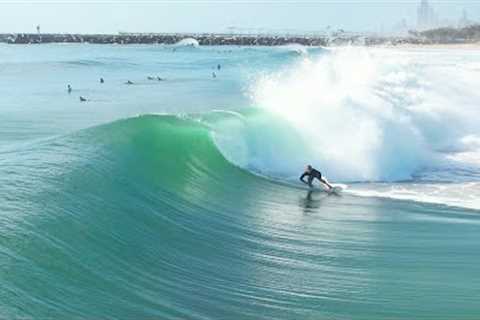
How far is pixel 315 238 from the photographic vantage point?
34.2 ft

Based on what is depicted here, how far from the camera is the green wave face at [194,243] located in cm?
738

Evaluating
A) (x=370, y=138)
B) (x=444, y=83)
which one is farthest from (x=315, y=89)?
(x=444, y=83)

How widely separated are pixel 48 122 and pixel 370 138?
9979 mm

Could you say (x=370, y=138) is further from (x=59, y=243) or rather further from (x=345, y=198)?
(x=59, y=243)

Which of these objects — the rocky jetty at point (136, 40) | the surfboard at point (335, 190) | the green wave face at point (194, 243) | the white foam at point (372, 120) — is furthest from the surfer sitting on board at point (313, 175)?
the rocky jetty at point (136, 40)

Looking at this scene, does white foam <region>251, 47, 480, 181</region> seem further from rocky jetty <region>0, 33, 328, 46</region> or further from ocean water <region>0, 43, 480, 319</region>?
rocky jetty <region>0, 33, 328, 46</region>

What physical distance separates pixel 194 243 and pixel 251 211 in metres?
2.73

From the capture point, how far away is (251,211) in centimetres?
1242

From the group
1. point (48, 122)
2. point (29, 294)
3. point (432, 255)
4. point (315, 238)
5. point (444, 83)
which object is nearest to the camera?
point (29, 294)

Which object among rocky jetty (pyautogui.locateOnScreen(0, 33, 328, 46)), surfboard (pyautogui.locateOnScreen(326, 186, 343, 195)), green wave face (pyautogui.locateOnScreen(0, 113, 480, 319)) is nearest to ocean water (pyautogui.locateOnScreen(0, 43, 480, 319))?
green wave face (pyautogui.locateOnScreen(0, 113, 480, 319))

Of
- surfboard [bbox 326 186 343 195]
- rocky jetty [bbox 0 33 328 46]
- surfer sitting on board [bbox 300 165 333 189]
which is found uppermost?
surfer sitting on board [bbox 300 165 333 189]

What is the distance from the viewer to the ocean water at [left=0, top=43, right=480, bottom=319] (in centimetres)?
757

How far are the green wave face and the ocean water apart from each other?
3 cm

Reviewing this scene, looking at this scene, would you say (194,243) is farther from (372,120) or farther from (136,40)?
(136,40)
